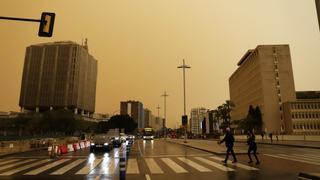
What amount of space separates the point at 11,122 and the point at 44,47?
6397 cm

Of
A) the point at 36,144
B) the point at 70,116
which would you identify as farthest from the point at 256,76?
the point at 36,144

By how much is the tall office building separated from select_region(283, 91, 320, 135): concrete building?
10219cm

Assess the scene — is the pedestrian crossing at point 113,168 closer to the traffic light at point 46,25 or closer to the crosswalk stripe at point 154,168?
the crosswalk stripe at point 154,168

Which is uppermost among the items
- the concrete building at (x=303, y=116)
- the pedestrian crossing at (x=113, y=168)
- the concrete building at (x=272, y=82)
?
the concrete building at (x=272, y=82)

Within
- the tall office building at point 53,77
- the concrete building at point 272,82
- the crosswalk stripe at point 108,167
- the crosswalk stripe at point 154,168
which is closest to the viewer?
the crosswalk stripe at point 154,168

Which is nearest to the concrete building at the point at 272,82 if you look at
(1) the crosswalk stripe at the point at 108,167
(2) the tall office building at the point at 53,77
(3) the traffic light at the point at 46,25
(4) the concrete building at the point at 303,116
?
(4) the concrete building at the point at 303,116

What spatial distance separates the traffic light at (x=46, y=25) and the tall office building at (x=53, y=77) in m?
147

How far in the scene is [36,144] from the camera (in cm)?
3791

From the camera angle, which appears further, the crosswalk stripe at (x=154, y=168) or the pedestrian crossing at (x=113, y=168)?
the pedestrian crossing at (x=113, y=168)

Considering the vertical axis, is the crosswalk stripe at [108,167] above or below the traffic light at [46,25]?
below

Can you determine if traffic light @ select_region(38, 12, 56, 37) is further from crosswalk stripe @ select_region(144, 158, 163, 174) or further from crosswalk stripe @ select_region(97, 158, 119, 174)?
crosswalk stripe @ select_region(144, 158, 163, 174)

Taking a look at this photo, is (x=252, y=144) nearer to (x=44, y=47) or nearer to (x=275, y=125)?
(x=275, y=125)

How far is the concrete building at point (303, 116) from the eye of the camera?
106 meters

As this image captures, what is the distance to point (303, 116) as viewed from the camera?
107 m
